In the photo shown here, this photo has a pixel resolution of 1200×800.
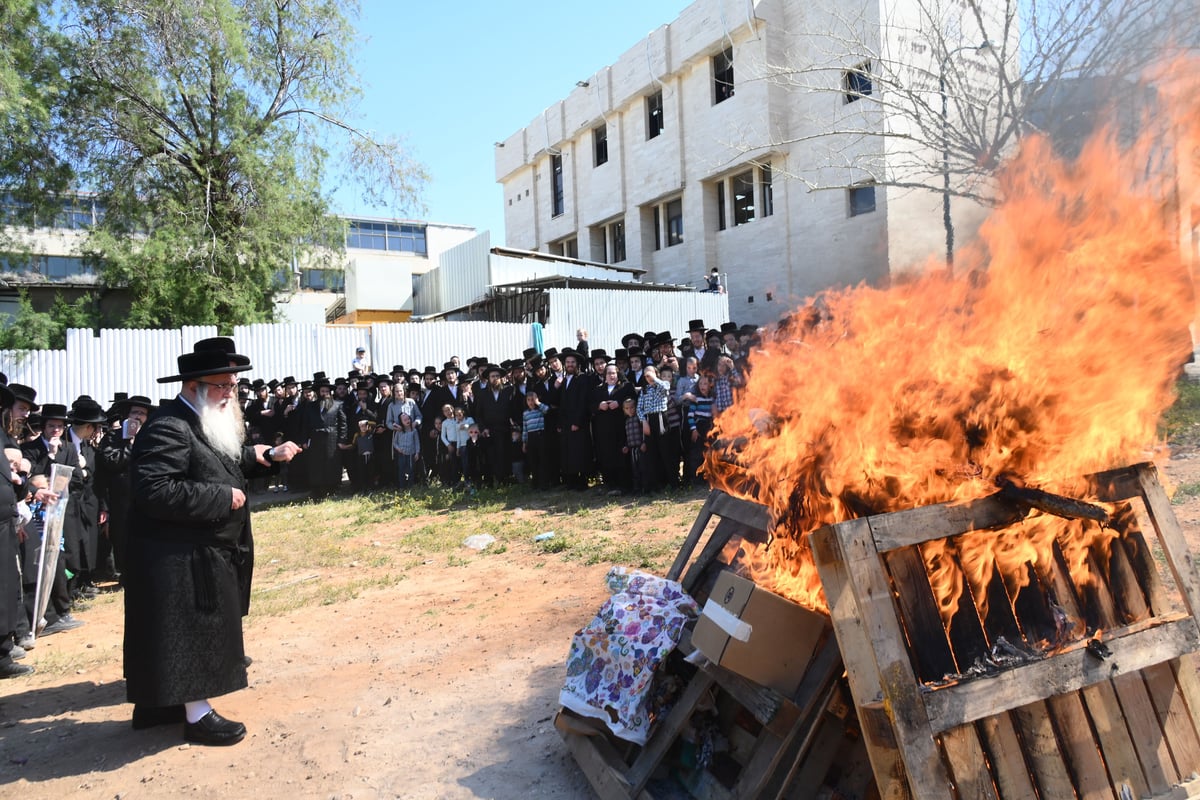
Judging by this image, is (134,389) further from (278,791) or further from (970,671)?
(970,671)

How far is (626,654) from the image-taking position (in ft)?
11.1

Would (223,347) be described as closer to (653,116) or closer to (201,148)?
(201,148)

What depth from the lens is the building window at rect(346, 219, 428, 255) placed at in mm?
47906

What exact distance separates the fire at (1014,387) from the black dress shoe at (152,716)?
359 cm

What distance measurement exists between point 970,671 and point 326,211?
24.1m

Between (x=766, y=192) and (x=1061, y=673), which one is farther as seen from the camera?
(x=766, y=192)

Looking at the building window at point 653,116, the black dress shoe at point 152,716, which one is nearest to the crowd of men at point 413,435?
the black dress shoe at point 152,716

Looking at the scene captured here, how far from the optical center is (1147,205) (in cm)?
328

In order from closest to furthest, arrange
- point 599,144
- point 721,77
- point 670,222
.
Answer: point 721,77, point 670,222, point 599,144

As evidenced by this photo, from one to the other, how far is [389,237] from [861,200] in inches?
1361

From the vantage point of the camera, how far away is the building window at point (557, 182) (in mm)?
38375

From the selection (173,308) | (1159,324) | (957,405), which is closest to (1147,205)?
(1159,324)

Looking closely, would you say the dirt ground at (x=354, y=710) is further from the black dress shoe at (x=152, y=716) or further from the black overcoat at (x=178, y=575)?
the black overcoat at (x=178, y=575)

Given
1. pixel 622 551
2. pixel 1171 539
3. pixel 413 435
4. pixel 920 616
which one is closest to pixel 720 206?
pixel 413 435
